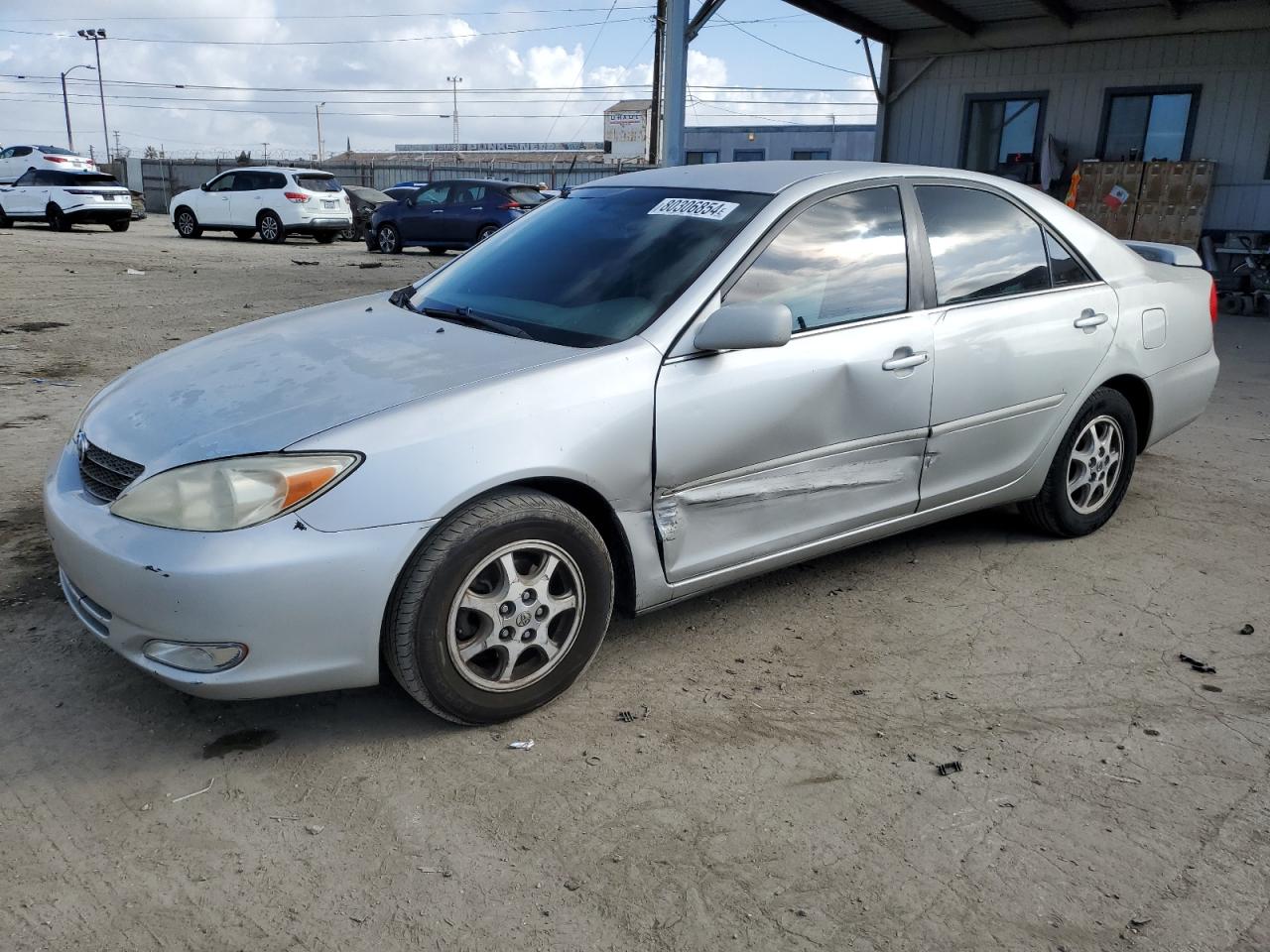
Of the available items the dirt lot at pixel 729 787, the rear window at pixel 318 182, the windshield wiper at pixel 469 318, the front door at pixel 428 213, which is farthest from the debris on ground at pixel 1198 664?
the rear window at pixel 318 182

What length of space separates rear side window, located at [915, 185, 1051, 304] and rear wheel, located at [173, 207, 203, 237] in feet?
75.7

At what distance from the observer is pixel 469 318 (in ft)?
11.6

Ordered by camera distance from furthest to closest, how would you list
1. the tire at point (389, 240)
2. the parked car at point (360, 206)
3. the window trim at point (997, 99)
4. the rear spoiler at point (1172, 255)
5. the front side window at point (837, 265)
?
the parked car at point (360, 206), the tire at point (389, 240), the window trim at point (997, 99), the rear spoiler at point (1172, 255), the front side window at point (837, 265)

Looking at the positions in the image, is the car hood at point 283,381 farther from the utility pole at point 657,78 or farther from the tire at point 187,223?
the utility pole at point 657,78

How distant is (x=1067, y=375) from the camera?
13.8ft

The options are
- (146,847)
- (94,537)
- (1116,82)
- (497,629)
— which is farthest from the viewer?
(1116,82)

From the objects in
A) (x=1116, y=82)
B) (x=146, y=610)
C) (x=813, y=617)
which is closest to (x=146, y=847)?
(x=146, y=610)

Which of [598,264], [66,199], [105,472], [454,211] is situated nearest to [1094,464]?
[598,264]

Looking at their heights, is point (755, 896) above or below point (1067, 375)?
below

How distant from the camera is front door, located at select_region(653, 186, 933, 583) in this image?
3.15 m

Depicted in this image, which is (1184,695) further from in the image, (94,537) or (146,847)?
(94,537)

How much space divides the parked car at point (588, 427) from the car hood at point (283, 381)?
14mm

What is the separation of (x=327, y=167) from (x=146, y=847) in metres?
44.1

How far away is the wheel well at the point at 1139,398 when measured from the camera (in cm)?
453
